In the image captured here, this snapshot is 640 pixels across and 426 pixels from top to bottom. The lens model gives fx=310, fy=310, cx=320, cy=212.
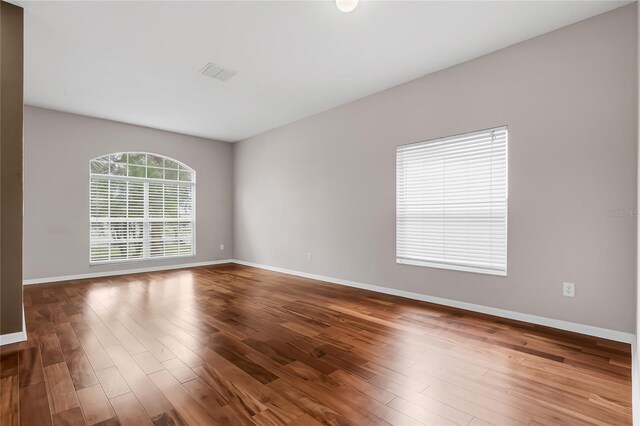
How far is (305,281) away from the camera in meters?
5.08

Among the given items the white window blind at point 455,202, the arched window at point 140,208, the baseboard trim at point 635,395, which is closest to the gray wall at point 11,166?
the arched window at point 140,208

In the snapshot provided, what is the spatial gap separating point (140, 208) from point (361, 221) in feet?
14.4

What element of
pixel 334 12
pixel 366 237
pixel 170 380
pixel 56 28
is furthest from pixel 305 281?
pixel 56 28

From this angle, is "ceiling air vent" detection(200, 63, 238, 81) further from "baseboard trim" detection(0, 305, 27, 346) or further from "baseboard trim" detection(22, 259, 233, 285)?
"baseboard trim" detection(22, 259, 233, 285)

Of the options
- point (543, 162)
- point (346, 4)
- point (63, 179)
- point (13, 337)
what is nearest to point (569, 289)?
point (543, 162)

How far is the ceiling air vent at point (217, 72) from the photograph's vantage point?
3625mm

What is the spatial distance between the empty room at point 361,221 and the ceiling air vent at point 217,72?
0.03 meters

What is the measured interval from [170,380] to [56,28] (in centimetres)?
A: 327

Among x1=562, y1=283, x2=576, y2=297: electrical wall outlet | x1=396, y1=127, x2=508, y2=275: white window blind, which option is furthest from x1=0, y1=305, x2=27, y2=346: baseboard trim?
x1=562, y1=283, x2=576, y2=297: electrical wall outlet

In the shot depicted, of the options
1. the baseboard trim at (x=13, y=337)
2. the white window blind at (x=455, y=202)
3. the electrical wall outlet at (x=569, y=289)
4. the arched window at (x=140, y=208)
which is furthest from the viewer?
the arched window at (x=140, y=208)

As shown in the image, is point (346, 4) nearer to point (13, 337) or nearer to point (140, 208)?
point (13, 337)

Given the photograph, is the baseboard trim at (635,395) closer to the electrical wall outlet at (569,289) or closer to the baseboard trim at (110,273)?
the electrical wall outlet at (569,289)

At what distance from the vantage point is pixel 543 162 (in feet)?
9.64

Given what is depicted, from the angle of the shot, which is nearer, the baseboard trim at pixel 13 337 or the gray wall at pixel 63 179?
the baseboard trim at pixel 13 337
